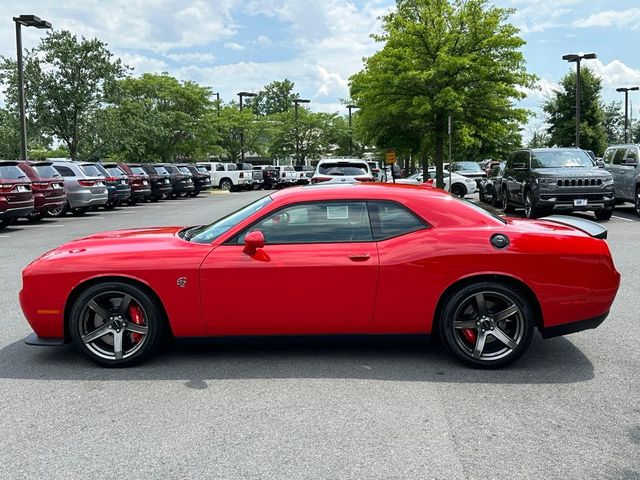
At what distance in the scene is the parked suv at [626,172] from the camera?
1770 cm

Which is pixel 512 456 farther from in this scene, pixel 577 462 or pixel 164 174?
pixel 164 174

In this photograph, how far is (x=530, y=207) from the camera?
53.8ft

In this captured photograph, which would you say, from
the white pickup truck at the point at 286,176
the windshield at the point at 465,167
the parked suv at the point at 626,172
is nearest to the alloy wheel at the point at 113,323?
the parked suv at the point at 626,172

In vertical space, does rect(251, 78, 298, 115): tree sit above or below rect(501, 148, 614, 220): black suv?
above

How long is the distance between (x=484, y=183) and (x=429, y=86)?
4.23 metres

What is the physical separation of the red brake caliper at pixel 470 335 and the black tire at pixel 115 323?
227 centimetres

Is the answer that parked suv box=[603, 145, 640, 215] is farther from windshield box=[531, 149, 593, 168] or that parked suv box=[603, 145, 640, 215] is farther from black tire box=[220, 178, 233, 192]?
black tire box=[220, 178, 233, 192]

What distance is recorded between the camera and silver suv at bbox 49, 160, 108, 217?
20.4 metres

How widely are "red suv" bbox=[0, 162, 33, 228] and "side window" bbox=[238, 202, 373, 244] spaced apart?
12.5m

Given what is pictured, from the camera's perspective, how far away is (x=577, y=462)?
11.2 ft

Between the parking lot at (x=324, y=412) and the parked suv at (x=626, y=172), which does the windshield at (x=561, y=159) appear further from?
the parking lot at (x=324, y=412)

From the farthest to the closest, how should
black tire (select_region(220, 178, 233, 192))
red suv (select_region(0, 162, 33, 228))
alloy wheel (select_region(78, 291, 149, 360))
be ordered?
1. black tire (select_region(220, 178, 233, 192))
2. red suv (select_region(0, 162, 33, 228))
3. alloy wheel (select_region(78, 291, 149, 360))

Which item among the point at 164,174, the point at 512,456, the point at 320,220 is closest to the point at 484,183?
the point at 164,174

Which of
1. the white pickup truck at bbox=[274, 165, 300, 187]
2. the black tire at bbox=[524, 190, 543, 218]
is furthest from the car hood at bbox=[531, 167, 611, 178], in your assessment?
the white pickup truck at bbox=[274, 165, 300, 187]
